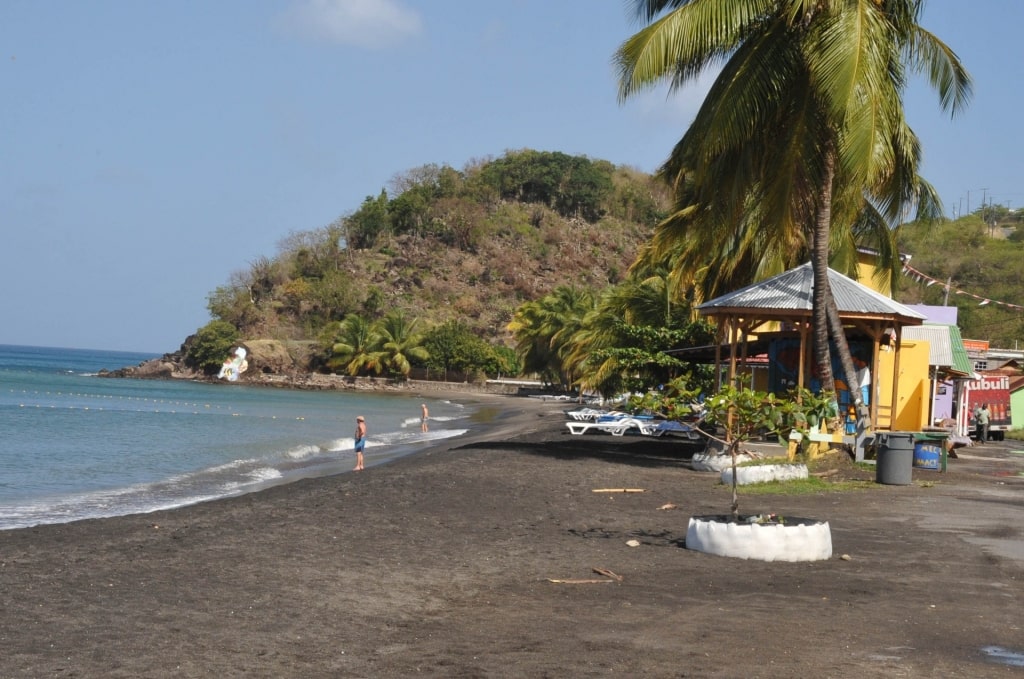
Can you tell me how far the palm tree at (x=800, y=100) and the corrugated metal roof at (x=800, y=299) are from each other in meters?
0.95

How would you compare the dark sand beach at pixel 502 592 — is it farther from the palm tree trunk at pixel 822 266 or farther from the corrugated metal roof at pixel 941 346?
the corrugated metal roof at pixel 941 346

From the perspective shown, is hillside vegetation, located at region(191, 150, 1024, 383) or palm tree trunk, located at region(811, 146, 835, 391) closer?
palm tree trunk, located at region(811, 146, 835, 391)

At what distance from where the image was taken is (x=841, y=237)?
77.2 feet

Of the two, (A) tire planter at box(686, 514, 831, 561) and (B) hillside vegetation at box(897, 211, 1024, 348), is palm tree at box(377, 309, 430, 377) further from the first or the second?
(A) tire planter at box(686, 514, 831, 561)

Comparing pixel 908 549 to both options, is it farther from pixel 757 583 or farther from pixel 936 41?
pixel 936 41

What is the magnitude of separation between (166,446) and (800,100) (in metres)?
22.5

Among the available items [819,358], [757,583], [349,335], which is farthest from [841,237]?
[349,335]

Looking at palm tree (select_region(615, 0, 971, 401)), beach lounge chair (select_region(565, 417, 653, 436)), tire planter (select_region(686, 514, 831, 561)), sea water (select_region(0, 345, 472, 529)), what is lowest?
sea water (select_region(0, 345, 472, 529))

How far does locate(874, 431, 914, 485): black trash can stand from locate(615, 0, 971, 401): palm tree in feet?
6.94

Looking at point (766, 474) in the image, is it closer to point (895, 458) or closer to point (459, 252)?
point (895, 458)

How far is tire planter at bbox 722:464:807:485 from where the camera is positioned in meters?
17.5

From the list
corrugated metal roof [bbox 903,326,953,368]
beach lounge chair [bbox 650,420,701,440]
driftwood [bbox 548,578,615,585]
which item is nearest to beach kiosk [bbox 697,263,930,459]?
beach lounge chair [bbox 650,420,701,440]

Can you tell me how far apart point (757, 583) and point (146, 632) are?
16.7 feet

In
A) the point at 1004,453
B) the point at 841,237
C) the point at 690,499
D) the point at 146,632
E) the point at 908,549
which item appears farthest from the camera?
the point at 1004,453
